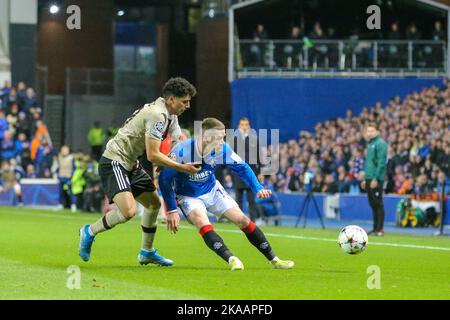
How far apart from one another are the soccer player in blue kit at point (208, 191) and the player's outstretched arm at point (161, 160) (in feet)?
1.52

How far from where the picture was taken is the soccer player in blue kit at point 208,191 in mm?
12430

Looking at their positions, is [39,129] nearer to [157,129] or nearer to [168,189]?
[168,189]

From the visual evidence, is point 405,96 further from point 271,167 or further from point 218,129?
point 218,129

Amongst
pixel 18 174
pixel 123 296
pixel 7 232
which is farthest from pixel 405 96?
pixel 123 296

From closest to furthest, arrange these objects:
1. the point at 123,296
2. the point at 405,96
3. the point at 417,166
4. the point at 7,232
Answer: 1. the point at 123,296
2. the point at 7,232
3. the point at 417,166
4. the point at 405,96

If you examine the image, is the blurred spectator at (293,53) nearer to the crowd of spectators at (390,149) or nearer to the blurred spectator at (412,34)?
the crowd of spectators at (390,149)

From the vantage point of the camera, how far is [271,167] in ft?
91.0

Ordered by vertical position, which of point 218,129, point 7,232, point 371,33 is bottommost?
point 7,232

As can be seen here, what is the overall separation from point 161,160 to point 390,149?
1755cm

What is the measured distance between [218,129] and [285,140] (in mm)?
21908

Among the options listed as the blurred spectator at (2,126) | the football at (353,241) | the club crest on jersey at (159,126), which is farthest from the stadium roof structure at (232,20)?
the club crest on jersey at (159,126)

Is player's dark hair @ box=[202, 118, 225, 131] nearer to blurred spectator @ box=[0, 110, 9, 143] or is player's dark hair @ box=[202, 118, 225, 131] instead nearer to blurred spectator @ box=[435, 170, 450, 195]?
blurred spectator @ box=[435, 170, 450, 195]

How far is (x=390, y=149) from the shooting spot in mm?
28906
